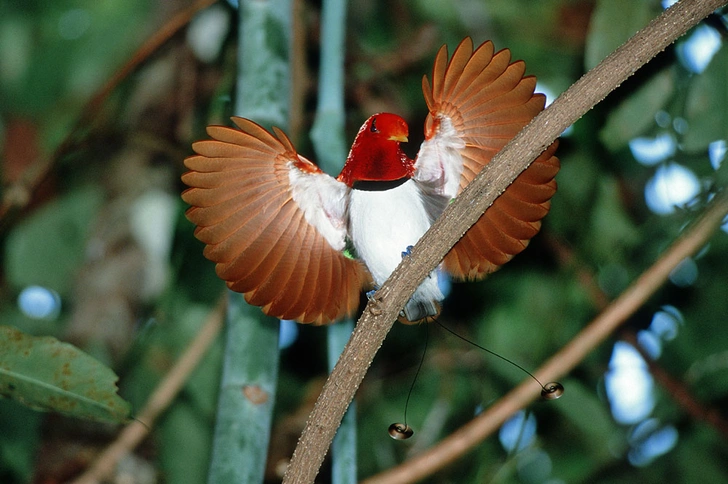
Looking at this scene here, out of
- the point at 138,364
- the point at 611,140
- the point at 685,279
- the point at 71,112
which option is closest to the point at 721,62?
the point at 611,140

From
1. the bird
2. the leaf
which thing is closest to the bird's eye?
the bird

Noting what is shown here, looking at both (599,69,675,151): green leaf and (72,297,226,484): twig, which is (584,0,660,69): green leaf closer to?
(599,69,675,151): green leaf

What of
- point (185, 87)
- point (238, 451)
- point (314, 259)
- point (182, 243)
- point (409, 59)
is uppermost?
point (409, 59)

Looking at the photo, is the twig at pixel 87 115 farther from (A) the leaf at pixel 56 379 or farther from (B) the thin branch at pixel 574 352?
(B) the thin branch at pixel 574 352

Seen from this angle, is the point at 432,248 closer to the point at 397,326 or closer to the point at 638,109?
the point at 638,109

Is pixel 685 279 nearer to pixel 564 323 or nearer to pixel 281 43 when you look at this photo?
pixel 564 323
